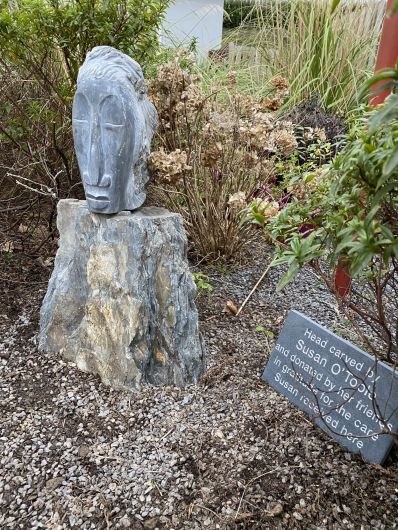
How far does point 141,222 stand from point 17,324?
1.02 m

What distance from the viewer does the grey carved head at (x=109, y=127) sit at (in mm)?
1850

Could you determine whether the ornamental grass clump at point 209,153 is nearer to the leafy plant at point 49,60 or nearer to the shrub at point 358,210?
the leafy plant at point 49,60

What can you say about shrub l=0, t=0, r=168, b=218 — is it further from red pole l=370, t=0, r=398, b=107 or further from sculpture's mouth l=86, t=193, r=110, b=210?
red pole l=370, t=0, r=398, b=107

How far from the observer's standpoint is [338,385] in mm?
1883

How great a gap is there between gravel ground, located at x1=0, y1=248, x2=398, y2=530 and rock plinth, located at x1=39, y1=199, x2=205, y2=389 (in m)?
0.10

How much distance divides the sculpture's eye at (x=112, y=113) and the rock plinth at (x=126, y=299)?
36 cm

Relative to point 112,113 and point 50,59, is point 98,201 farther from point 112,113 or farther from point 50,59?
point 50,59

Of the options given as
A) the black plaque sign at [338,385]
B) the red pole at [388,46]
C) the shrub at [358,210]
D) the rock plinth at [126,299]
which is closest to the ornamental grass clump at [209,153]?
the rock plinth at [126,299]

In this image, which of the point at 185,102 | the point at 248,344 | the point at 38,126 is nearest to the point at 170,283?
the point at 248,344

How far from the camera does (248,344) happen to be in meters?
2.52

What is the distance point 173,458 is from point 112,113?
1314mm

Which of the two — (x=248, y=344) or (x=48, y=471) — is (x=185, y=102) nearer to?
(x=248, y=344)

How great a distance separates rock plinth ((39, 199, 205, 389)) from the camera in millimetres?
2010

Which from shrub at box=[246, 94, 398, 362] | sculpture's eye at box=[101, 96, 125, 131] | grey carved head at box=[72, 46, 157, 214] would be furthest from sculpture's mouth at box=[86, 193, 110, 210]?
shrub at box=[246, 94, 398, 362]
